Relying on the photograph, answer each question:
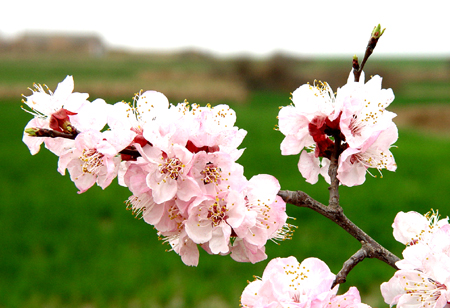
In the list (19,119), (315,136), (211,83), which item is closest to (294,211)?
(315,136)

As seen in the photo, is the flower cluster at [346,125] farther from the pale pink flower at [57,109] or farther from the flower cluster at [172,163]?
the pale pink flower at [57,109]

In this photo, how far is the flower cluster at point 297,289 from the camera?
789 mm

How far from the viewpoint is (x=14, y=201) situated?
6.41 metres

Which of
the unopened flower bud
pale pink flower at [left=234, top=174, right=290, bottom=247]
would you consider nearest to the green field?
pale pink flower at [left=234, top=174, right=290, bottom=247]

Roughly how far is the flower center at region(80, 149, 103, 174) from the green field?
3123mm

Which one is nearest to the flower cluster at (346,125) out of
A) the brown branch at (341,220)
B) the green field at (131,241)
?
the brown branch at (341,220)

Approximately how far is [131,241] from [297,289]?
469 centimetres

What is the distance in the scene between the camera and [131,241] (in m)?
5.30

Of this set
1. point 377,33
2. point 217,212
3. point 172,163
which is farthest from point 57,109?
point 377,33

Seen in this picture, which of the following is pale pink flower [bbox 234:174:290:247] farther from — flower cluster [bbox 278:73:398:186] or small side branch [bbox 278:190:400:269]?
flower cluster [bbox 278:73:398:186]

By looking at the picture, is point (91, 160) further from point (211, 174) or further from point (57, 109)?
point (211, 174)

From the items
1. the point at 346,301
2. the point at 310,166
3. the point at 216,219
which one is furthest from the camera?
the point at 310,166

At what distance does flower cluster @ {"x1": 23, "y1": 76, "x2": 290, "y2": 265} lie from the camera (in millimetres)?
847

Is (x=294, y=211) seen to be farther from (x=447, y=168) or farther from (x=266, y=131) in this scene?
(x=266, y=131)
